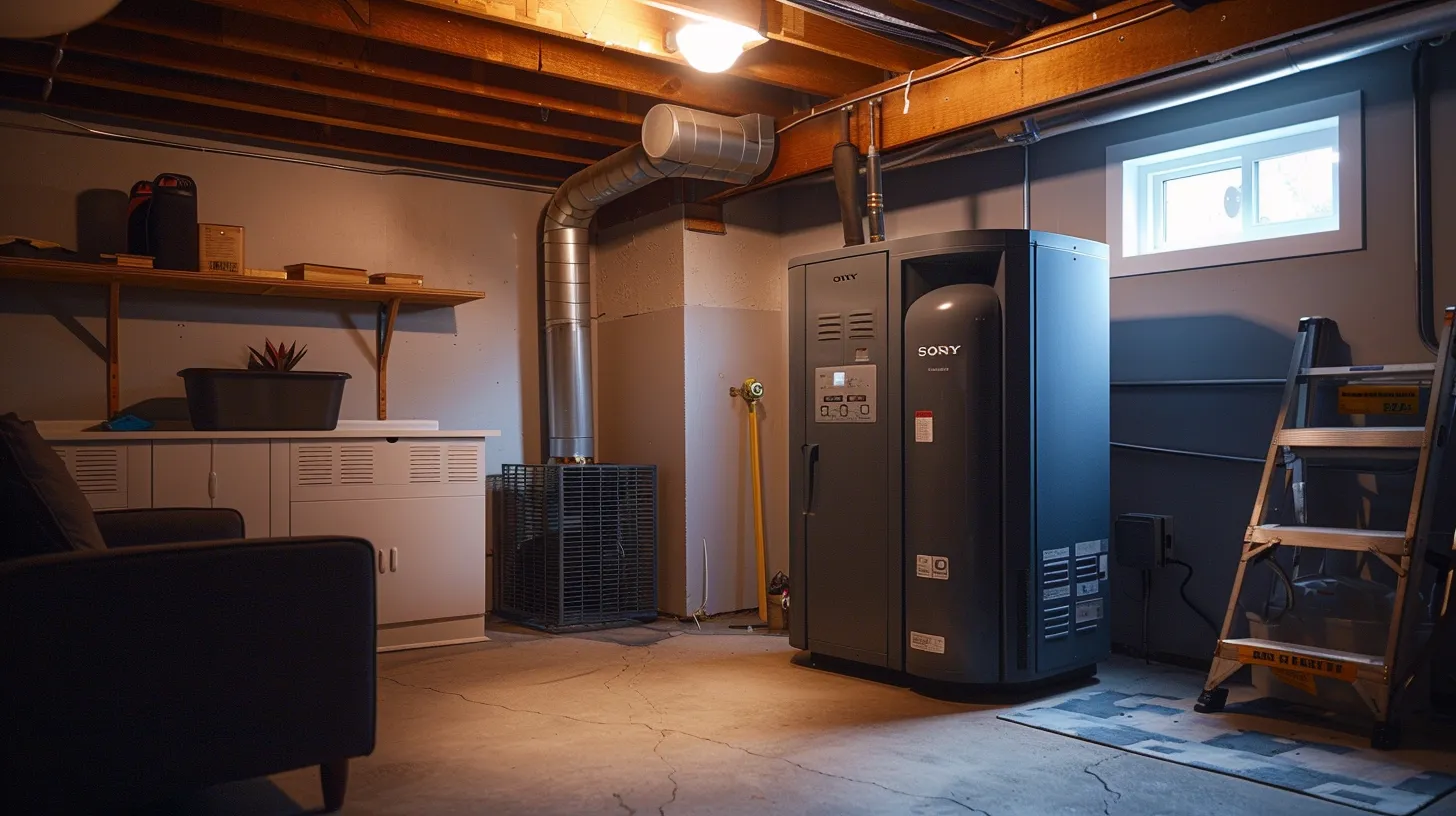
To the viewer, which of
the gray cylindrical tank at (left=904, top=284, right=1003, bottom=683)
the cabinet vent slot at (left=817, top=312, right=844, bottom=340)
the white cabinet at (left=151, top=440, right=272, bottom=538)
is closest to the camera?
the gray cylindrical tank at (left=904, top=284, right=1003, bottom=683)

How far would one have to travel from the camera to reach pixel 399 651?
16.0 ft

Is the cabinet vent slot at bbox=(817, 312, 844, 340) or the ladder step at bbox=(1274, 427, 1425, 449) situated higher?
the cabinet vent slot at bbox=(817, 312, 844, 340)

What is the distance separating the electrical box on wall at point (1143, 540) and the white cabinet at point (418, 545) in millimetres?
2910

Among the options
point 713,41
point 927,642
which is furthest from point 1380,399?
point 713,41

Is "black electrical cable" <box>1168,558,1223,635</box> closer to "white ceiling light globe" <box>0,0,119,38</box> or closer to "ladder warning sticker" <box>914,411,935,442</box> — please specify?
"ladder warning sticker" <box>914,411,935,442</box>

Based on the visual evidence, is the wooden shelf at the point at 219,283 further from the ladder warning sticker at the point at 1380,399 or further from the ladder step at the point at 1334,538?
the ladder warning sticker at the point at 1380,399

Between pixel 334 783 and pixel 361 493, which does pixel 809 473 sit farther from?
pixel 334 783

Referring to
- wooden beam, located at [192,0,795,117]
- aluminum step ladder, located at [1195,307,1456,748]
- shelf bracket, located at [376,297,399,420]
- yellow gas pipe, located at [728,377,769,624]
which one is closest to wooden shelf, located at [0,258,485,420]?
shelf bracket, located at [376,297,399,420]

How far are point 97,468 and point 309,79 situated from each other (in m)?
1.88

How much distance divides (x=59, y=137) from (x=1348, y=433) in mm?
5525

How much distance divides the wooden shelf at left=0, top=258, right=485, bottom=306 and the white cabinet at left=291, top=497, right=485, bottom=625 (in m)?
1.10

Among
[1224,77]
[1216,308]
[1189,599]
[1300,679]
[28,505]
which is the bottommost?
[1300,679]

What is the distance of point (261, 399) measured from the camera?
15.3 feet

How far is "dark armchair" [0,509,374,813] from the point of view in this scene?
220 cm
